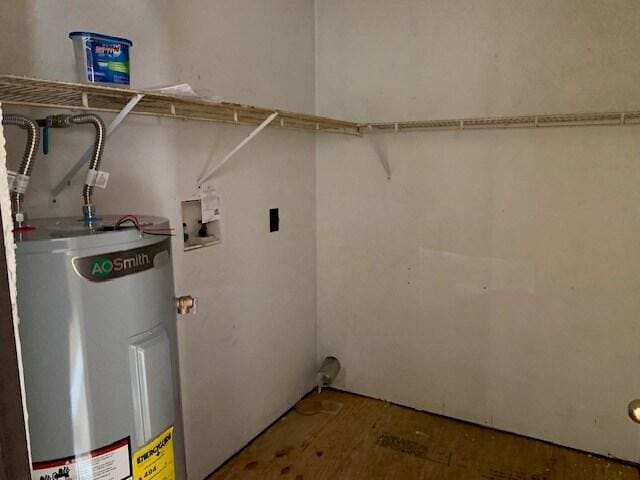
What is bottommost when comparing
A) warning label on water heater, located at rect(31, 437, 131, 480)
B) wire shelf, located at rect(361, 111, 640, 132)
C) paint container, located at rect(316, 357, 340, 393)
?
paint container, located at rect(316, 357, 340, 393)

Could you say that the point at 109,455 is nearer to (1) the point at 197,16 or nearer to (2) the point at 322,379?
(1) the point at 197,16

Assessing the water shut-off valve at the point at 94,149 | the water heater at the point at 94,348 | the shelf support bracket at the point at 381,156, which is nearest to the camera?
the water heater at the point at 94,348

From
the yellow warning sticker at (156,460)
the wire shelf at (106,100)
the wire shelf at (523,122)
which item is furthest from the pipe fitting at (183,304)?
the wire shelf at (523,122)

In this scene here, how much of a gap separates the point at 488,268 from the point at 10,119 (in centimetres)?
221

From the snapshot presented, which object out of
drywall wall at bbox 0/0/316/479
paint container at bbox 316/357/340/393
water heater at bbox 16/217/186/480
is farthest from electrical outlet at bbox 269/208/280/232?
water heater at bbox 16/217/186/480

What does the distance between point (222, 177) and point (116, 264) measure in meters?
1.19

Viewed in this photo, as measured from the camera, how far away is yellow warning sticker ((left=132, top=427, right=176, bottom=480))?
1.04 meters

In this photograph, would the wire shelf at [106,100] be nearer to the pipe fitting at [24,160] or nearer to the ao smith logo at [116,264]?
the pipe fitting at [24,160]

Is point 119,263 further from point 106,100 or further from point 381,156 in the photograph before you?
point 381,156

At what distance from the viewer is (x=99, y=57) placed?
4.00ft

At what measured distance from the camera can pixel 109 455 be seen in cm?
98

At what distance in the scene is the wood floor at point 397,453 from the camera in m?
2.19

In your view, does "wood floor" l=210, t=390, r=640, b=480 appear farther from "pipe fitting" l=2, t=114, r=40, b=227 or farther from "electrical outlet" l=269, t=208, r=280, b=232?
"pipe fitting" l=2, t=114, r=40, b=227

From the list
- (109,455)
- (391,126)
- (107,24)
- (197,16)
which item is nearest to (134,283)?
(109,455)
